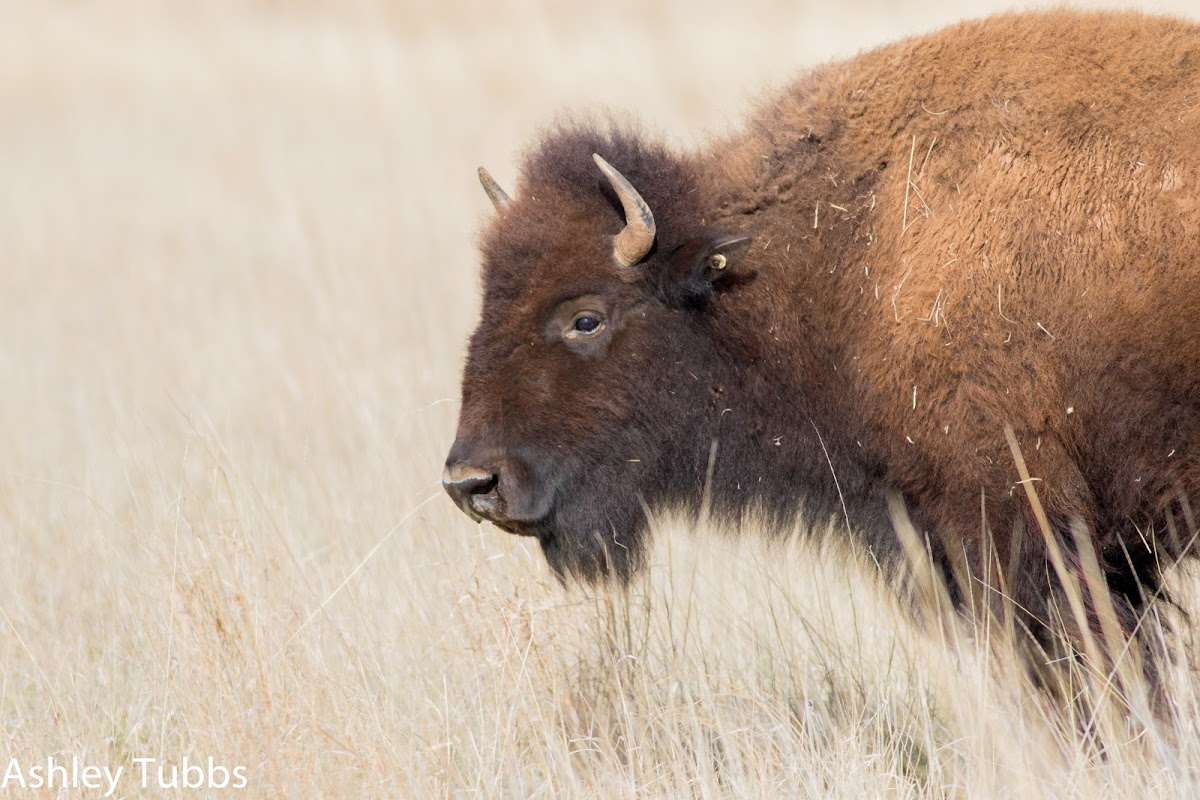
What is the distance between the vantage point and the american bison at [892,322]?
3.44 m

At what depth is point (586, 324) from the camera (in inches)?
151

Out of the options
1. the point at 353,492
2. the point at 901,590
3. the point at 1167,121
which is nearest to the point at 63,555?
the point at 353,492

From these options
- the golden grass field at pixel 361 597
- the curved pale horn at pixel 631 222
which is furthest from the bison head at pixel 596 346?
the golden grass field at pixel 361 597

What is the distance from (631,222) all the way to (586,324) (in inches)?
13.1

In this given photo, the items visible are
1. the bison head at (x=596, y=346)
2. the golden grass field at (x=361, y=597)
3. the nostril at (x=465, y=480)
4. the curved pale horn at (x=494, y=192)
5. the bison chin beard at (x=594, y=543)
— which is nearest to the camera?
the golden grass field at (x=361, y=597)

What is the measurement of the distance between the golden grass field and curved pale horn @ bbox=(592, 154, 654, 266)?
2.02 ft

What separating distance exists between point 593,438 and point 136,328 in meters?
6.22

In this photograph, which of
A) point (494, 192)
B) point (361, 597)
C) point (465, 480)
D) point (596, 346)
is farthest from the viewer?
point (361, 597)

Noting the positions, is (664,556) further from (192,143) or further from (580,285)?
(192,143)

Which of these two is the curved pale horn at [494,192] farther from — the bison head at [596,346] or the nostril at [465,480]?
the nostril at [465,480]

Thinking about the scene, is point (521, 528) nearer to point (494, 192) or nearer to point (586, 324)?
point (586, 324)

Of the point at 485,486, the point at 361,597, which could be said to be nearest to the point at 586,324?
the point at 485,486

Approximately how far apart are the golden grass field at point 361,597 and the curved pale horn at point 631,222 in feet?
2.02

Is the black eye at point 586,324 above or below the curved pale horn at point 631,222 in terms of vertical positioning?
below
